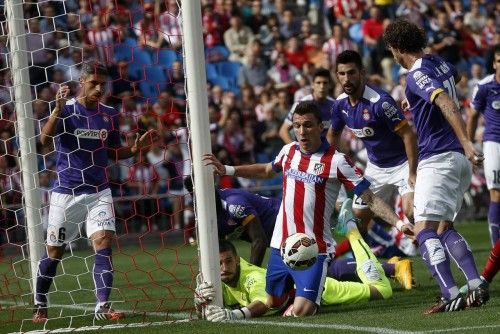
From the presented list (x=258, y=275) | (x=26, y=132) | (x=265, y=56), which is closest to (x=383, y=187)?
(x=258, y=275)

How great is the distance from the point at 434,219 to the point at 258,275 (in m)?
1.68

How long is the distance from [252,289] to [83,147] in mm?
2033

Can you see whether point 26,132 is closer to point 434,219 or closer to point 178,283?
point 178,283

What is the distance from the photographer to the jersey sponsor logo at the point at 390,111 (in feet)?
35.4

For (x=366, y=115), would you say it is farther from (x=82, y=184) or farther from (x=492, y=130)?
(x=82, y=184)

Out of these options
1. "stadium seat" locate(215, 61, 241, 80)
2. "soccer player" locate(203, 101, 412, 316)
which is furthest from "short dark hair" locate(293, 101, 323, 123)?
"stadium seat" locate(215, 61, 241, 80)

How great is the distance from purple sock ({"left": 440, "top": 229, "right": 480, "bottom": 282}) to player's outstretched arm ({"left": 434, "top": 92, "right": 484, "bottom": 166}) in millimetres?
898

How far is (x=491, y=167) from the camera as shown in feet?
42.8

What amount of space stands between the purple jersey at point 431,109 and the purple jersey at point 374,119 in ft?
6.73

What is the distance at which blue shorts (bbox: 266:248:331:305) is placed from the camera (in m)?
8.87

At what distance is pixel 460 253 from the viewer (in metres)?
8.54

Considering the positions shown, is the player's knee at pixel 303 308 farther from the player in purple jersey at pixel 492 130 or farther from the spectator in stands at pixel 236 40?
the spectator in stands at pixel 236 40

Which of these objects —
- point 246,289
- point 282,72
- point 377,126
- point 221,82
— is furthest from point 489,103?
point 221,82

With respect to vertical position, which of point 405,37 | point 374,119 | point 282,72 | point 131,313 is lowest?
point 131,313
